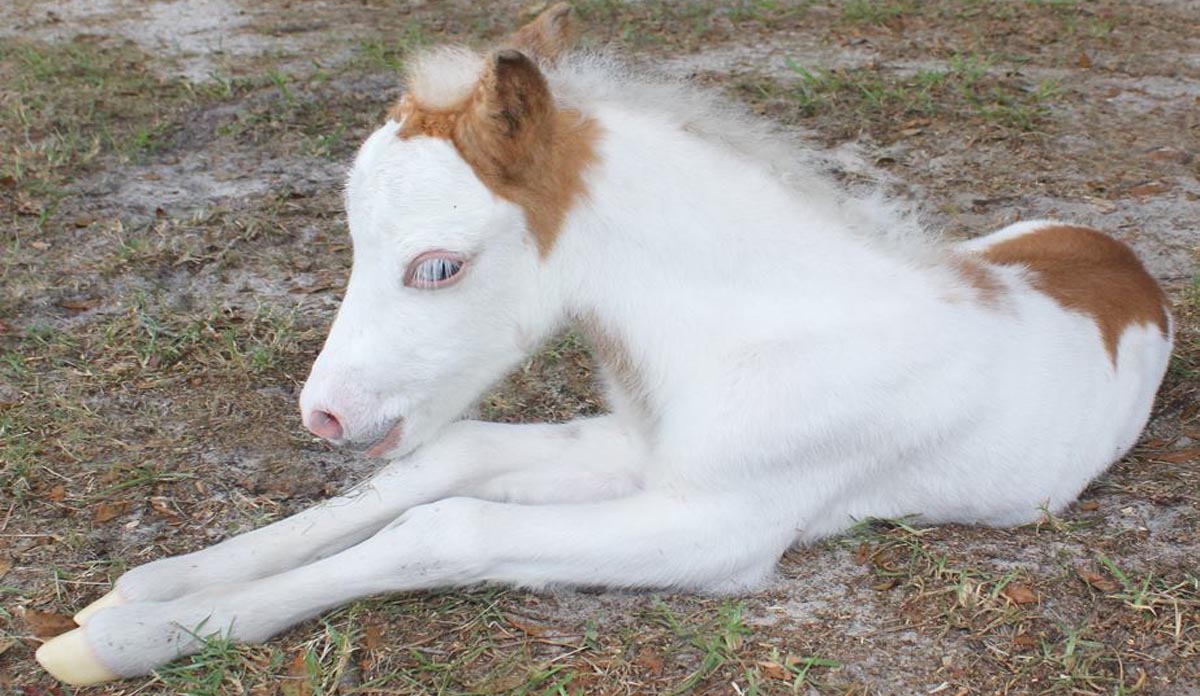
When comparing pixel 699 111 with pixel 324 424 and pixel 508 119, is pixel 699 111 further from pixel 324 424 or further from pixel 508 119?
pixel 324 424

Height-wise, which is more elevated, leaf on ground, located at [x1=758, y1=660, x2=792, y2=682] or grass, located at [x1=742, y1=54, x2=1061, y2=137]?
grass, located at [x1=742, y1=54, x2=1061, y2=137]

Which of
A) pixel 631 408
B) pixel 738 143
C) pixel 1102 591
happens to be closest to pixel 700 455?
pixel 631 408

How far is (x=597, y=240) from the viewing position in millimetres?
2863

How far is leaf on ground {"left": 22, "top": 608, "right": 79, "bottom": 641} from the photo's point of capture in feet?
9.86

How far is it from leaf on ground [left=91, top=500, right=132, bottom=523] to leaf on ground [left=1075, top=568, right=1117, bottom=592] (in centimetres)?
257

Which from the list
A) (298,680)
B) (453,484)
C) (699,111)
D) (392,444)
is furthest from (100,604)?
(699,111)

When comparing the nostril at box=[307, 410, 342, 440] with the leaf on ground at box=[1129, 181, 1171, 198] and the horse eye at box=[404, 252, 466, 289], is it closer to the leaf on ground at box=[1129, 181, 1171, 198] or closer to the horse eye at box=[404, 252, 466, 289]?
the horse eye at box=[404, 252, 466, 289]

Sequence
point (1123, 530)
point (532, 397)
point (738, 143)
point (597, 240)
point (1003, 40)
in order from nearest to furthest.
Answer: point (597, 240), point (738, 143), point (1123, 530), point (532, 397), point (1003, 40)

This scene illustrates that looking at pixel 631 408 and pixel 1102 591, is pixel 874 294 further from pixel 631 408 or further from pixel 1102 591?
pixel 1102 591

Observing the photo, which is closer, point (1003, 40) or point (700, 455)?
point (700, 455)

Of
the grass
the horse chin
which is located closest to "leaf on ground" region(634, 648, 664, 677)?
the horse chin

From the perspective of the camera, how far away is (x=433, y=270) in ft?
8.95

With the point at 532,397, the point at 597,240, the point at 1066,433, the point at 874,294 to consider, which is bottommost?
the point at 532,397

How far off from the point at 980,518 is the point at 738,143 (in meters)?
1.21
